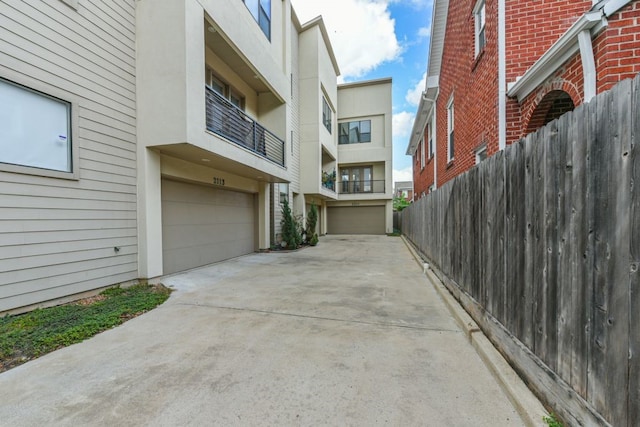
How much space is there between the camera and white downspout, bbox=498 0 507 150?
5.15 metres

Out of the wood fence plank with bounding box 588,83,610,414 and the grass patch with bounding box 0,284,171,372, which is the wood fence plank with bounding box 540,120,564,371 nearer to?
the wood fence plank with bounding box 588,83,610,414

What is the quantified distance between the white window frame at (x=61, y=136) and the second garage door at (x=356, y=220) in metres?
18.1

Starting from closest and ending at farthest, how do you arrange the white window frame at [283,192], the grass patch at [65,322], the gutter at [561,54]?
1. the grass patch at [65,322]
2. the gutter at [561,54]
3. the white window frame at [283,192]

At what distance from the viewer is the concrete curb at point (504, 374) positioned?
77.6 inches

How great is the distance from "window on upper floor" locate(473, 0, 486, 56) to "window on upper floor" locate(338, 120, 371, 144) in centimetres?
1490

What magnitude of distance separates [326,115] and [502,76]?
1296 centimetres

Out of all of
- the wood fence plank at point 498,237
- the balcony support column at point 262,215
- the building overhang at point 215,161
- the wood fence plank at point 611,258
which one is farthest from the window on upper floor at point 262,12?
the wood fence plank at point 611,258

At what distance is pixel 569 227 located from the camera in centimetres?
184

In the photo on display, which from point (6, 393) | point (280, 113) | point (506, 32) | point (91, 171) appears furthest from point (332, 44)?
point (6, 393)

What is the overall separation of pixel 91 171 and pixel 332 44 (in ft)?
54.3

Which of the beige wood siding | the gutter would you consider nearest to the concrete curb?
the gutter

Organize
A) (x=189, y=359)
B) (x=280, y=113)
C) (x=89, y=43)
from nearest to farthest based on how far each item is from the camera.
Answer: (x=189, y=359)
(x=89, y=43)
(x=280, y=113)

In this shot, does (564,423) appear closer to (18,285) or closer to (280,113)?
(18,285)

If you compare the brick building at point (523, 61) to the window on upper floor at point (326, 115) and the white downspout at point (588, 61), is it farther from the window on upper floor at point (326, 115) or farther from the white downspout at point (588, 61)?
the window on upper floor at point (326, 115)
